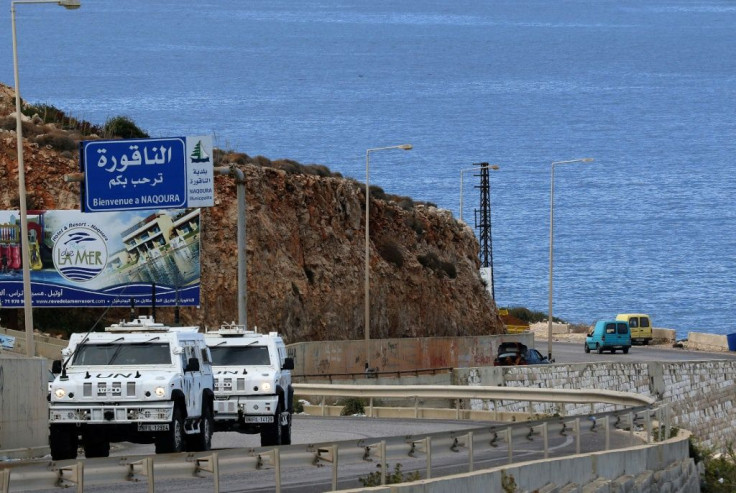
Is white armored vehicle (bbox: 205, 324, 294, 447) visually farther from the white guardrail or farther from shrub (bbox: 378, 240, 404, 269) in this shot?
shrub (bbox: 378, 240, 404, 269)

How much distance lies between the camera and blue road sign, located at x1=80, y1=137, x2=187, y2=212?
49.5m

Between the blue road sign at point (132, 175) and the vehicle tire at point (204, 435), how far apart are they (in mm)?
25180

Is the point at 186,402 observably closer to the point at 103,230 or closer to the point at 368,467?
the point at 368,467

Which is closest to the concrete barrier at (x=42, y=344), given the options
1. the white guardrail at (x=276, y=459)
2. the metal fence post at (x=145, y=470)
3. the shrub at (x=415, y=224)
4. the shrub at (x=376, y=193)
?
the white guardrail at (x=276, y=459)

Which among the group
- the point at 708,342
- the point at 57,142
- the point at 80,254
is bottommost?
the point at 708,342

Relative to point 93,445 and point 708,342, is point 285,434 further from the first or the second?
point 708,342

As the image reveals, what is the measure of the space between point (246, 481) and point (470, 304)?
55675mm

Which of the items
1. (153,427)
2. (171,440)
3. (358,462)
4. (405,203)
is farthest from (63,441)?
(405,203)

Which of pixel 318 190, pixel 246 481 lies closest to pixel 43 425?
pixel 246 481

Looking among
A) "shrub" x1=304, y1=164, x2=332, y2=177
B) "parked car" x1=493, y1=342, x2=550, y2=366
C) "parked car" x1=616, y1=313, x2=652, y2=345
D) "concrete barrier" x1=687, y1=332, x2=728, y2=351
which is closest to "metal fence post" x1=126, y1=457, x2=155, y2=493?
"parked car" x1=493, y1=342, x2=550, y2=366

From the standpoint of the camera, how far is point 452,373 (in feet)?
168

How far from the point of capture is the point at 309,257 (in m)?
63.1

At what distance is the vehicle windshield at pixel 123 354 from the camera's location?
23641 millimetres

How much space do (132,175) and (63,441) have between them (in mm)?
27612
